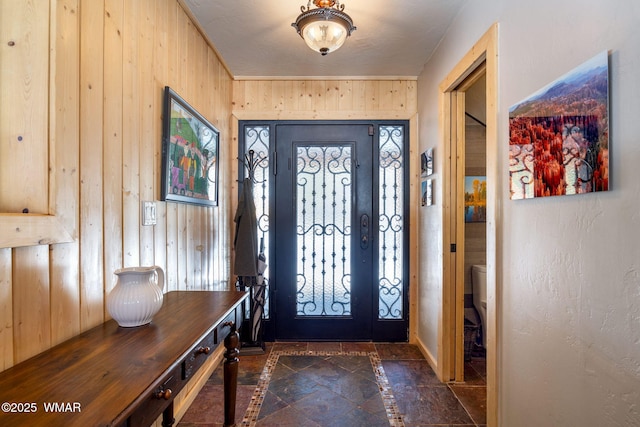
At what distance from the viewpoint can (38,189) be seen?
101 centimetres

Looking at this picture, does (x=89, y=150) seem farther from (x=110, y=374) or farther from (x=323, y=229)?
(x=323, y=229)

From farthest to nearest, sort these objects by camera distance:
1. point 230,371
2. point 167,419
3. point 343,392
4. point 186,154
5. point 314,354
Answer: point 314,354 < point 343,392 < point 186,154 < point 230,371 < point 167,419

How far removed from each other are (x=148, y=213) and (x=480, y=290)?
2658mm

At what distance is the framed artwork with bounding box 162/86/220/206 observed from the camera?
1.76 metres

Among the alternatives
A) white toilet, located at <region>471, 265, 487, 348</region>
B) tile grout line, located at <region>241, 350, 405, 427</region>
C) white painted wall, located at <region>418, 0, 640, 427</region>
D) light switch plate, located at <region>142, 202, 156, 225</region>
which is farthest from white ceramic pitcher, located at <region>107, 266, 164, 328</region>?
white toilet, located at <region>471, 265, 487, 348</region>

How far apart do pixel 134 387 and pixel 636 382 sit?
4.34 feet

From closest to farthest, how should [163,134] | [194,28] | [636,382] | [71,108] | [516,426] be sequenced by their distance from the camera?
[636,382] < [71,108] < [516,426] < [163,134] < [194,28]

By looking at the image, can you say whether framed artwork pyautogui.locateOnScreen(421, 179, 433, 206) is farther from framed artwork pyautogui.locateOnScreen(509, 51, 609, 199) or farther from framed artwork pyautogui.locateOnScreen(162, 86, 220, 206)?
framed artwork pyautogui.locateOnScreen(162, 86, 220, 206)

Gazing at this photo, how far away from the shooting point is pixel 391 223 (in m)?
3.12

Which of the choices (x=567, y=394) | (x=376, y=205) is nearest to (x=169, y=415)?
(x=567, y=394)

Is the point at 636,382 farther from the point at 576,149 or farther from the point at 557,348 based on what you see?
the point at 576,149

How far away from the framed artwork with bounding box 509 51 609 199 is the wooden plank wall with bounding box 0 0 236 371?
1.68 m

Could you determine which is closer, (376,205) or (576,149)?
(576,149)

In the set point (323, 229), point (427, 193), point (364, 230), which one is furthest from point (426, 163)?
point (323, 229)
